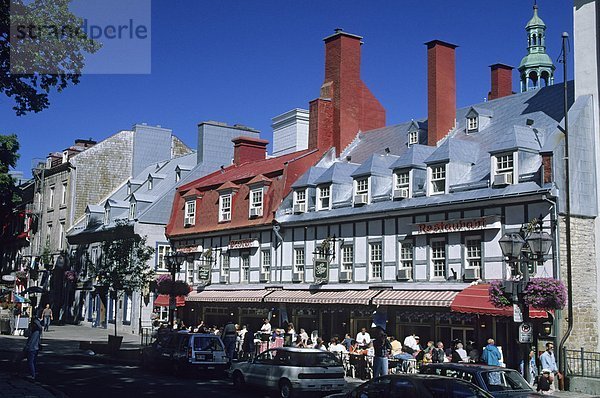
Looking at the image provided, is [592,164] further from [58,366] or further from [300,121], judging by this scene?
[300,121]

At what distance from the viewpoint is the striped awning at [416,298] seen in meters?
27.8

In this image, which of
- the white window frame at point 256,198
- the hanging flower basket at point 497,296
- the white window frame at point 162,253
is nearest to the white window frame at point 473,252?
the hanging flower basket at point 497,296

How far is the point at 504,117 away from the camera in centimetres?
3259

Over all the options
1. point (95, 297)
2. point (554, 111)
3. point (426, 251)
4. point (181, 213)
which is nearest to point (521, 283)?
point (426, 251)

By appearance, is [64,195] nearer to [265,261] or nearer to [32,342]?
[265,261]

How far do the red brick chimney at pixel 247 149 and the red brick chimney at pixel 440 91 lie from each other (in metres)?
16.1

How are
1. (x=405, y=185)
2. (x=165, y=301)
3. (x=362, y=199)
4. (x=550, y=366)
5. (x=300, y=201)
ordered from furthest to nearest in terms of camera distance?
(x=165, y=301) < (x=300, y=201) < (x=362, y=199) < (x=405, y=185) < (x=550, y=366)

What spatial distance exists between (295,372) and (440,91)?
57.9ft

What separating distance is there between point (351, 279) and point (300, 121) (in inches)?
727

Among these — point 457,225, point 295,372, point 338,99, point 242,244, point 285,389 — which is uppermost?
point 338,99

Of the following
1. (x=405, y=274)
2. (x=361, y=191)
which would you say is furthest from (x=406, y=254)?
(x=361, y=191)

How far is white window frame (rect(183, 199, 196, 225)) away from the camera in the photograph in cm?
4447

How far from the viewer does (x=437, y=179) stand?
30.6 metres

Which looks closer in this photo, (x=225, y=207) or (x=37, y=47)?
(x=37, y=47)
